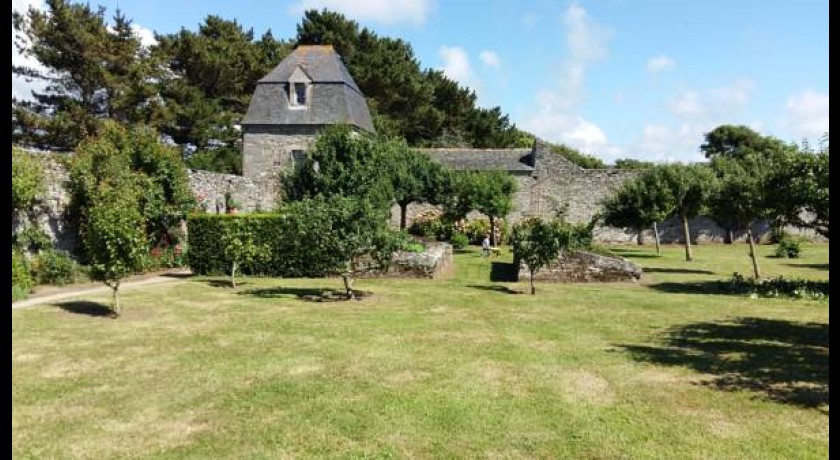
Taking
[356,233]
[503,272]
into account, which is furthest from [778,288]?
[356,233]

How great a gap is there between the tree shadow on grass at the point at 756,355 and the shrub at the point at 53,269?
13284mm

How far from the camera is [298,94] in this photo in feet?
97.7

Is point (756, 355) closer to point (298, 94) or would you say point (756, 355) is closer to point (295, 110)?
point (295, 110)

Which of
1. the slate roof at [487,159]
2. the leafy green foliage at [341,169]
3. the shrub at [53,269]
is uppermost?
the slate roof at [487,159]

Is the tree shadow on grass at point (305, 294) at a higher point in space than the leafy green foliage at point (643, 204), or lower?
lower

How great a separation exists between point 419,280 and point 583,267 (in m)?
4.52

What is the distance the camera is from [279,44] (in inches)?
1732

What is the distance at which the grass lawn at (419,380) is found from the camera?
16.7 feet

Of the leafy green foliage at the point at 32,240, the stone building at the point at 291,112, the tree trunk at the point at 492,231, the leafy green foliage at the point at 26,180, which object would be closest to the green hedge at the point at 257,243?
the leafy green foliage at the point at 32,240

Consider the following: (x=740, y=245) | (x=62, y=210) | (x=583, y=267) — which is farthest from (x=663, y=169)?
(x=62, y=210)

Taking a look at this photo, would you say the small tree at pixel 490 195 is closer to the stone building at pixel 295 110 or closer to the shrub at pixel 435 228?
the stone building at pixel 295 110

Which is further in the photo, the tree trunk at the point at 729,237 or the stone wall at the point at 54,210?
the tree trunk at the point at 729,237

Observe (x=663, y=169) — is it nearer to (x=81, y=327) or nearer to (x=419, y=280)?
(x=419, y=280)

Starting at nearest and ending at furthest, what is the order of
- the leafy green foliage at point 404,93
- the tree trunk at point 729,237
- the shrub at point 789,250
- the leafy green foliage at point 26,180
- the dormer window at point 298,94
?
the leafy green foliage at point 26,180 < the shrub at point 789,250 < the dormer window at point 298,94 < the tree trunk at point 729,237 < the leafy green foliage at point 404,93
